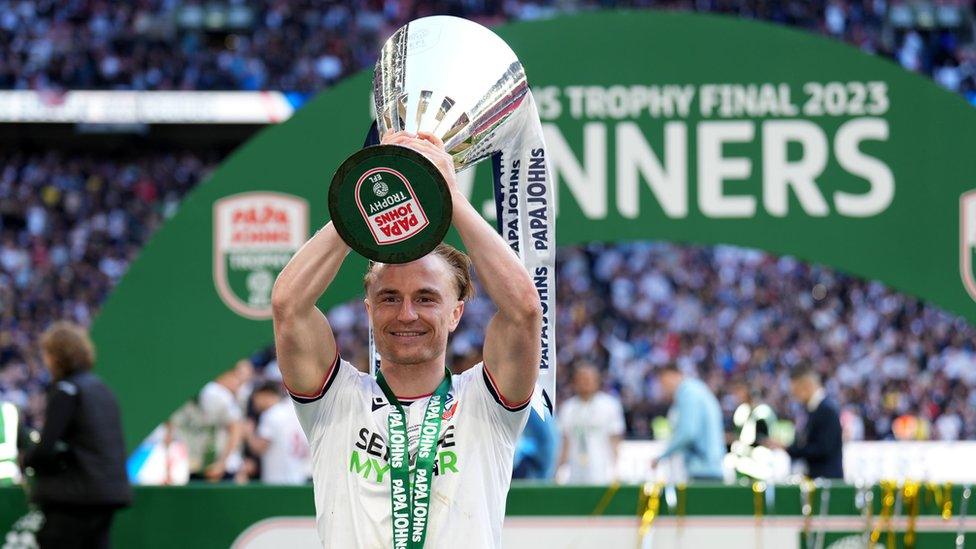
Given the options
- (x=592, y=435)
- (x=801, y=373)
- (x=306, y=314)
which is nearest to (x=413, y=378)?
(x=306, y=314)

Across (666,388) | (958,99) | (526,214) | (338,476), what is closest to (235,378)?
(666,388)

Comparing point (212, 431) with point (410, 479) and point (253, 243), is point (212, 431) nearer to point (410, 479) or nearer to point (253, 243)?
point (253, 243)

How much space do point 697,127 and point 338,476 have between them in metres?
4.45

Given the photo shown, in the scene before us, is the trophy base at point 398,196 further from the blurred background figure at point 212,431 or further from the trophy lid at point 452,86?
the blurred background figure at point 212,431

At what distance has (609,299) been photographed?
23.7 m

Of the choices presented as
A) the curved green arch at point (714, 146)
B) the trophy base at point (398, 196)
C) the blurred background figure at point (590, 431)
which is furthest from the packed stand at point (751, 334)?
the trophy base at point (398, 196)

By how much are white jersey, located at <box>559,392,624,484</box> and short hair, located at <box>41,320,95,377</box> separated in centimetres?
472

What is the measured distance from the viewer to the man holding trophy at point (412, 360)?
9.05 ft

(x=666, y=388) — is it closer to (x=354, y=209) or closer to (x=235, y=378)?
(x=235, y=378)

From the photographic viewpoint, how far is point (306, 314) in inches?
117

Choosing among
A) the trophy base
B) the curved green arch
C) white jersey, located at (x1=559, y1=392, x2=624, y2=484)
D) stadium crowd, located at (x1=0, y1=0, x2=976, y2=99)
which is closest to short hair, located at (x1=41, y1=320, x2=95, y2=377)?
the curved green arch

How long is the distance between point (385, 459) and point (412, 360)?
8.4 inches

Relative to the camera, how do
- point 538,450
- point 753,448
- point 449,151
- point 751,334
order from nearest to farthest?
point 449,151 < point 753,448 < point 538,450 < point 751,334

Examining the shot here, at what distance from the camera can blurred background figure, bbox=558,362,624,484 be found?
10180 millimetres
